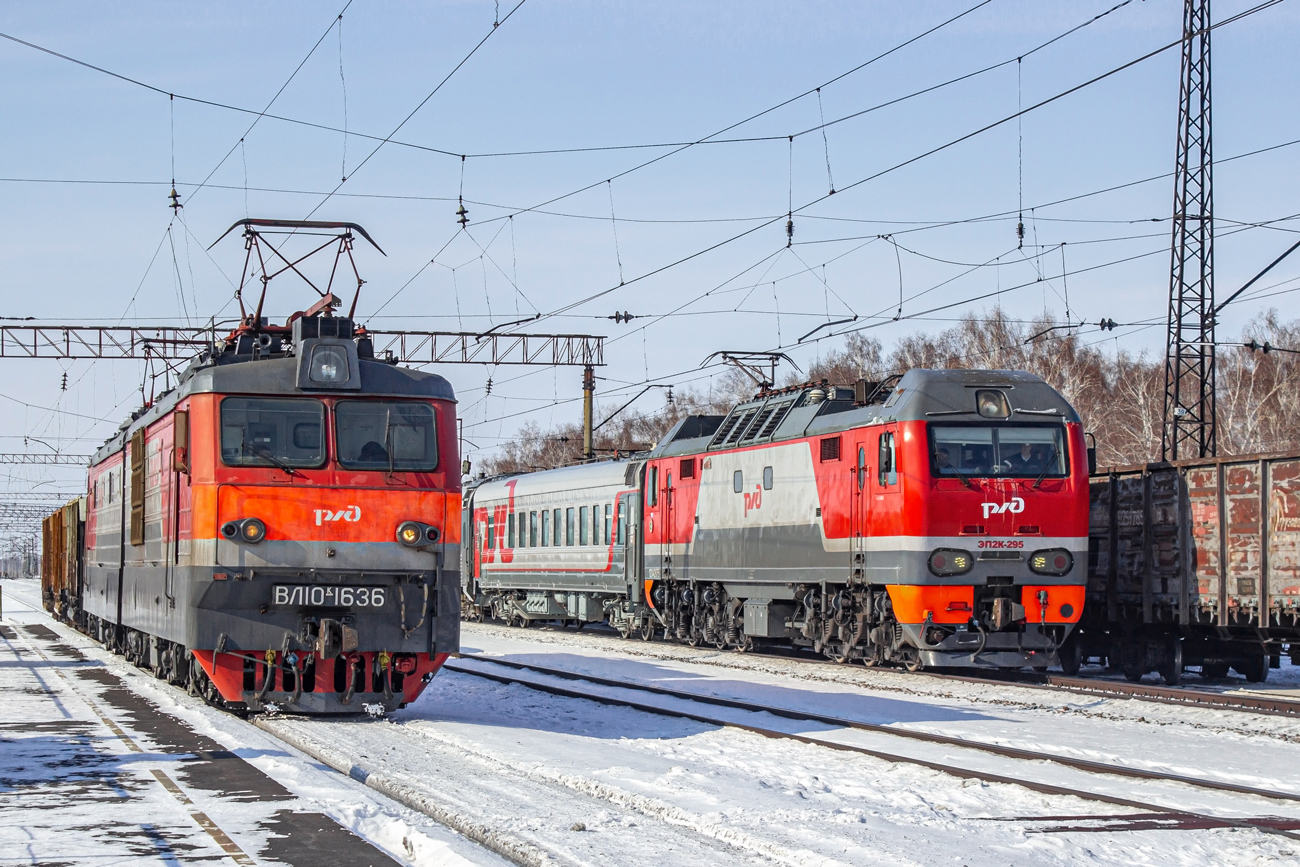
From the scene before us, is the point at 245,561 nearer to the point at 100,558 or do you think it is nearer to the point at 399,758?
the point at 399,758

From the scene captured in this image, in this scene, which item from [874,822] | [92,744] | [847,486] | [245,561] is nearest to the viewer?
[874,822]

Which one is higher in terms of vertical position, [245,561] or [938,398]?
[938,398]

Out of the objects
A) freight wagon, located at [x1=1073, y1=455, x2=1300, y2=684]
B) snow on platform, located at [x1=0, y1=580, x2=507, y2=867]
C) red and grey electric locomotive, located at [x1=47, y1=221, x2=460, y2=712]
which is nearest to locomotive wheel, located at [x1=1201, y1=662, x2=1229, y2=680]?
freight wagon, located at [x1=1073, y1=455, x2=1300, y2=684]

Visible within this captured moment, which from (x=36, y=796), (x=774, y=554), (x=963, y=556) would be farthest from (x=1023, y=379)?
(x=36, y=796)

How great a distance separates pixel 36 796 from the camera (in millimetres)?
9727

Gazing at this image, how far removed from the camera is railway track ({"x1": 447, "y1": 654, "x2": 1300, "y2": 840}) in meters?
9.34

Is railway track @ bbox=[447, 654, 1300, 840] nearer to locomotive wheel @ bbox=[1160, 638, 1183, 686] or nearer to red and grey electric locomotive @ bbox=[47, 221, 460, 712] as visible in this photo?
red and grey electric locomotive @ bbox=[47, 221, 460, 712]

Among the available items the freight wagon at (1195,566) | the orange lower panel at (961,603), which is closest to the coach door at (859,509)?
the orange lower panel at (961,603)

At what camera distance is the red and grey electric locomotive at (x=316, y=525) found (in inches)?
532

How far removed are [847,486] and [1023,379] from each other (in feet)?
9.26

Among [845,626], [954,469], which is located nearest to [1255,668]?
[954,469]

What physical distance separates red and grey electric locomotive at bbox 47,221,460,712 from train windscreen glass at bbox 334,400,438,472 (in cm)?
1

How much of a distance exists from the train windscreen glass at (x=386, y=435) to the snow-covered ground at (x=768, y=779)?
8.22 feet

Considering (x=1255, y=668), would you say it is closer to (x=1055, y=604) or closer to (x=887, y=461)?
(x=1055, y=604)
